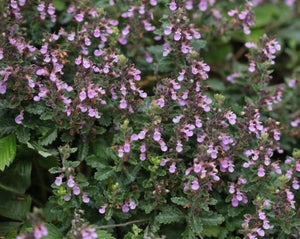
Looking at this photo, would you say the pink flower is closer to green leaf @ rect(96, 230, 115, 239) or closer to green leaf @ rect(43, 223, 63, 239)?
Answer: green leaf @ rect(96, 230, 115, 239)

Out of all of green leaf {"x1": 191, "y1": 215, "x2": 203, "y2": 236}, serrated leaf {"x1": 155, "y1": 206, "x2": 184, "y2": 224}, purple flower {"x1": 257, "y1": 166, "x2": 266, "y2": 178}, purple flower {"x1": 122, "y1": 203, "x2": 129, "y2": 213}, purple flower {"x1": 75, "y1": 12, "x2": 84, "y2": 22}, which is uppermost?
purple flower {"x1": 75, "y1": 12, "x2": 84, "y2": 22}

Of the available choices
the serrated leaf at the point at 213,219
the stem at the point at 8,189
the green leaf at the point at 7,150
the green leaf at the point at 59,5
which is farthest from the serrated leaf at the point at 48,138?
the green leaf at the point at 59,5

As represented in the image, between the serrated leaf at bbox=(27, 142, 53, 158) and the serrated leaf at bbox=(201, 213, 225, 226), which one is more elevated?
the serrated leaf at bbox=(27, 142, 53, 158)

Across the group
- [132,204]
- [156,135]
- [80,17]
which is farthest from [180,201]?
[80,17]

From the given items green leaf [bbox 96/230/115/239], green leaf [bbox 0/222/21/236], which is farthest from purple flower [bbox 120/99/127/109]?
green leaf [bbox 0/222/21/236]

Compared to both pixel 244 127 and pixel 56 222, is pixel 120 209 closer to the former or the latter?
pixel 56 222

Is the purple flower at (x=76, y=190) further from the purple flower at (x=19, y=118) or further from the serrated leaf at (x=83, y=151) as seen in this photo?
the purple flower at (x=19, y=118)

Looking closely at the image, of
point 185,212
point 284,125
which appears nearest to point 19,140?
point 185,212
